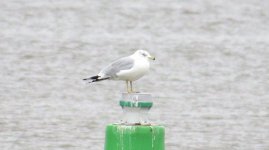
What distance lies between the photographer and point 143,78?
1734 cm

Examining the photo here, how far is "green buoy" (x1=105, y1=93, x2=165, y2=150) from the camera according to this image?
6227mm

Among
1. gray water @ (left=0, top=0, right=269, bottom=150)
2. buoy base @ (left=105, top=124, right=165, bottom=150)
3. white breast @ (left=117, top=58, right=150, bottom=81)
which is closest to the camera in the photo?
buoy base @ (left=105, top=124, right=165, bottom=150)

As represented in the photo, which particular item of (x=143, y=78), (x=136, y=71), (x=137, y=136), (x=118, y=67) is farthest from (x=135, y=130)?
(x=143, y=78)

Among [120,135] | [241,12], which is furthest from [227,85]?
[120,135]

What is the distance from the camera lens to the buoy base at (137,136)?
20.4 feet

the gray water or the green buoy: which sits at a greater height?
the gray water

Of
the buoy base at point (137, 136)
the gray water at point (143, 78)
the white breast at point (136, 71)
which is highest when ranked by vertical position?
the gray water at point (143, 78)

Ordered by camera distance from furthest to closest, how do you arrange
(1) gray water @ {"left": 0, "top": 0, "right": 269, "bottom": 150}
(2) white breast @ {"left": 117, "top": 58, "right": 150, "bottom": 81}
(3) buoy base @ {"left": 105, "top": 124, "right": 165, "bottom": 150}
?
(1) gray water @ {"left": 0, "top": 0, "right": 269, "bottom": 150} < (2) white breast @ {"left": 117, "top": 58, "right": 150, "bottom": 81} < (3) buoy base @ {"left": 105, "top": 124, "right": 165, "bottom": 150}

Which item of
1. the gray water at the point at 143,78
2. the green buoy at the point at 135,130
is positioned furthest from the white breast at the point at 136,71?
the gray water at the point at 143,78

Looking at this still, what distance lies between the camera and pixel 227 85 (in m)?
16.9

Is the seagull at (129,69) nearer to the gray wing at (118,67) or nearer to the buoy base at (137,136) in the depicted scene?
the gray wing at (118,67)

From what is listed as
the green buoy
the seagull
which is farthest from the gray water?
the green buoy

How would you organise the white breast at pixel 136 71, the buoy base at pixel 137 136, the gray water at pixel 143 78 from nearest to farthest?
1. the buoy base at pixel 137 136
2. the white breast at pixel 136 71
3. the gray water at pixel 143 78

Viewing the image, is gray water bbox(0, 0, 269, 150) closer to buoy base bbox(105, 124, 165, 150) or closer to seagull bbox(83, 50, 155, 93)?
seagull bbox(83, 50, 155, 93)
